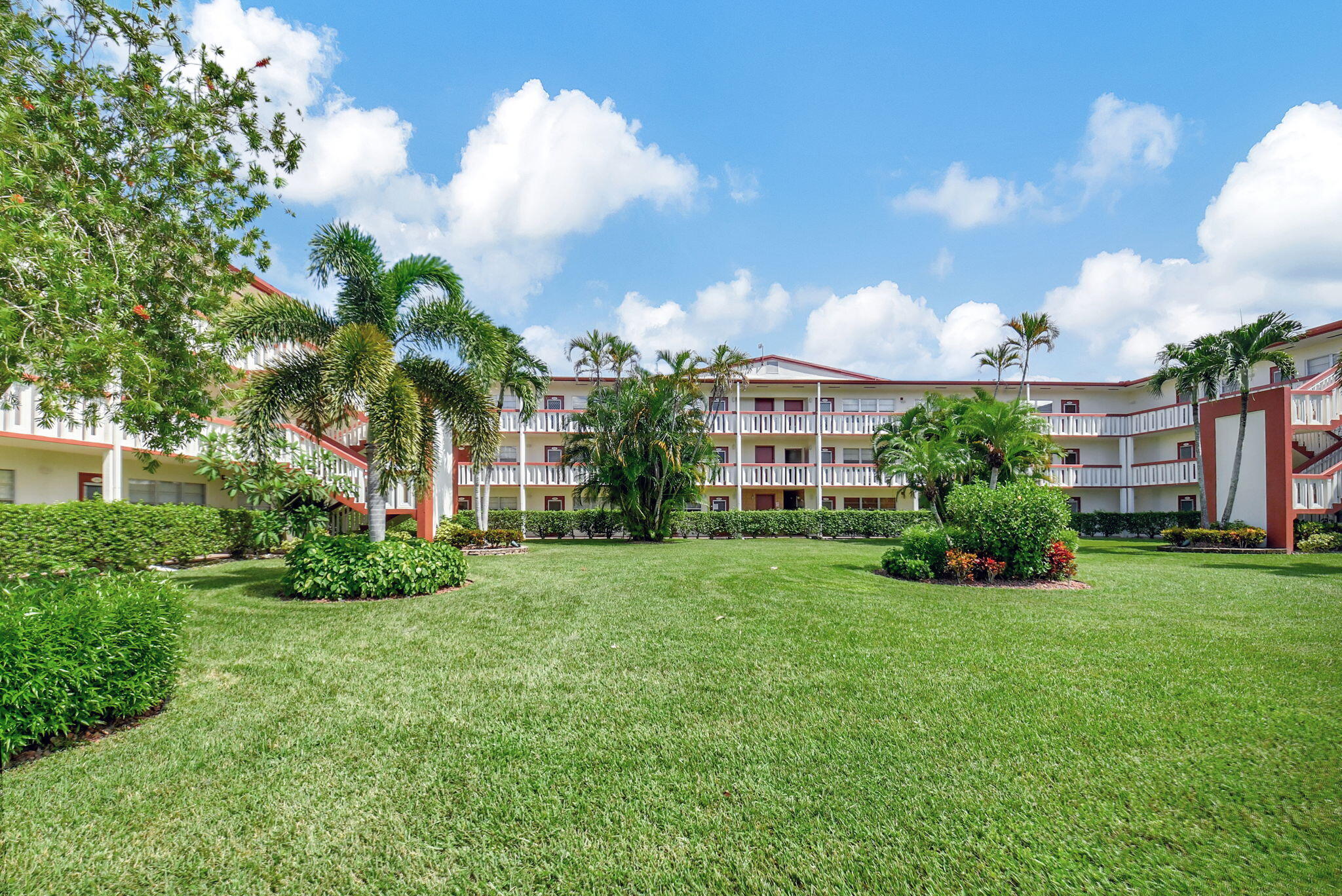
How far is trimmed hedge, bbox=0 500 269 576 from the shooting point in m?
10.4

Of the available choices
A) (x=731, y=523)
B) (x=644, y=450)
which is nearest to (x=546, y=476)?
(x=644, y=450)

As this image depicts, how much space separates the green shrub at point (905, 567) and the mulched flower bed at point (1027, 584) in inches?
8.1

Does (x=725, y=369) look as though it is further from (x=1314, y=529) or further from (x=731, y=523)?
(x=1314, y=529)

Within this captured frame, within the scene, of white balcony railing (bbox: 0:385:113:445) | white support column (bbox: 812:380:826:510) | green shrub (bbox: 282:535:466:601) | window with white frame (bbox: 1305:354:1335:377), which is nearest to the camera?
green shrub (bbox: 282:535:466:601)

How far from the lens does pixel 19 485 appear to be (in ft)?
42.7

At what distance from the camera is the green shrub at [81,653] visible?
3.84 metres

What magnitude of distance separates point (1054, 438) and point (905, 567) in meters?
28.0

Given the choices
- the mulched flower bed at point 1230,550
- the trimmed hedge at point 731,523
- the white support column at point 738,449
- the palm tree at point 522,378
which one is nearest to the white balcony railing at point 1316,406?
the mulched flower bed at point 1230,550

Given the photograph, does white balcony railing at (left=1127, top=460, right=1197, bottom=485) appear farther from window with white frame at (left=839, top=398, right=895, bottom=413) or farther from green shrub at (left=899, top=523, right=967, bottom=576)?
green shrub at (left=899, top=523, right=967, bottom=576)

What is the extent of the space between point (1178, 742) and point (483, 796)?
15.6 ft

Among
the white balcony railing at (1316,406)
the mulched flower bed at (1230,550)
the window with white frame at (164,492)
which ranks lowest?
the mulched flower bed at (1230,550)

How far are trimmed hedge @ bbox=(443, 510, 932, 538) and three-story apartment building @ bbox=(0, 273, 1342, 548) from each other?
186 centimetres

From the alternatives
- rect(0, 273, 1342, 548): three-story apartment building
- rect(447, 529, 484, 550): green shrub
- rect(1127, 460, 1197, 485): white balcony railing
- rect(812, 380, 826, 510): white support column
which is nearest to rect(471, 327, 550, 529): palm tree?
rect(447, 529, 484, 550): green shrub

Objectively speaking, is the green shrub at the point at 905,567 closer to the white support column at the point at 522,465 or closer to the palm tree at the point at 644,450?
the palm tree at the point at 644,450
